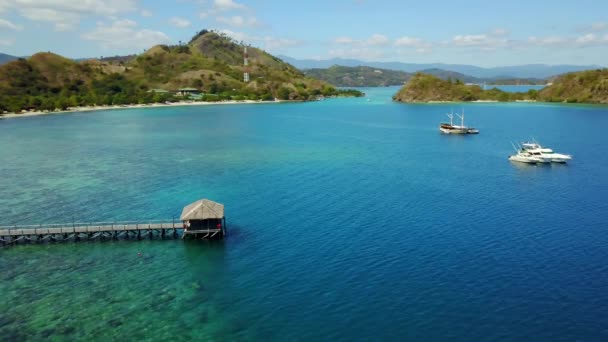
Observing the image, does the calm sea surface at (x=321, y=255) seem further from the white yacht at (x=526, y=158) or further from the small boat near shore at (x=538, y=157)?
the small boat near shore at (x=538, y=157)

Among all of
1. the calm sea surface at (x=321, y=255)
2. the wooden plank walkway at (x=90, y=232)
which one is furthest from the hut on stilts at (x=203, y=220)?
the calm sea surface at (x=321, y=255)

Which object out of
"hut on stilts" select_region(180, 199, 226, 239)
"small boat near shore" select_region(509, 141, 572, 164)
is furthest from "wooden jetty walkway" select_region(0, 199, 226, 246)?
"small boat near shore" select_region(509, 141, 572, 164)

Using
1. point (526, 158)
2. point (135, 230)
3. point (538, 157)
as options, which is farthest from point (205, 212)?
point (538, 157)

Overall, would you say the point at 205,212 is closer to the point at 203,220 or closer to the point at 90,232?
the point at 203,220

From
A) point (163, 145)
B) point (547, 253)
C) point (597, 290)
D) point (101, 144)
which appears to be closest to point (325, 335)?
point (597, 290)

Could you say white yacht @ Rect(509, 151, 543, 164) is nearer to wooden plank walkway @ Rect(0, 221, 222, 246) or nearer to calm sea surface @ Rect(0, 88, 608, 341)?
calm sea surface @ Rect(0, 88, 608, 341)

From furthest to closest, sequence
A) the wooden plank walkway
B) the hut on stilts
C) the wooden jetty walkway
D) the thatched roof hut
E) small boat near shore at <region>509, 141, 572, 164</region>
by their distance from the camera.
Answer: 1. small boat near shore at <region>509, 141, 572, 164</region>
2. the wooden plank walkway
3. the wooden jetty walkway
4. the hut on stilts
5. the thatched roof hut

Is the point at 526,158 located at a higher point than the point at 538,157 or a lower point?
lower
